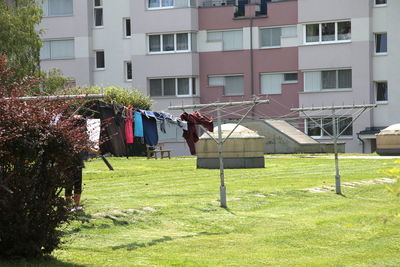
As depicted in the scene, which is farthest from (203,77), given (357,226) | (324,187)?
(357,226)

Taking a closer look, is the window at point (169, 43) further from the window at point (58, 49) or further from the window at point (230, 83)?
the window at point (58, 49)

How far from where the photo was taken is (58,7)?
221ft

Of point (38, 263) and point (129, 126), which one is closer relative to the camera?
point (38, 263)

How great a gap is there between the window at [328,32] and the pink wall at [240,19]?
1280mm

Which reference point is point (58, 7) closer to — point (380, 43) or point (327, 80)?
point (327, 80)

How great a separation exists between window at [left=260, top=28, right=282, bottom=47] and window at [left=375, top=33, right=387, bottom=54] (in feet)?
21.2

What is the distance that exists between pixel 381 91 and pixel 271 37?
27.0 ft

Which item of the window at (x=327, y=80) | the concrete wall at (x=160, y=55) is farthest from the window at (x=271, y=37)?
the concrete wall at (x=160, y=55)

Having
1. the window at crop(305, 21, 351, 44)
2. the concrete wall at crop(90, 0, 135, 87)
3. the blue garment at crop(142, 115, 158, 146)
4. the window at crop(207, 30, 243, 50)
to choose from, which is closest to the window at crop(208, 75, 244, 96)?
the window at crop(207, 30, 243, 50)

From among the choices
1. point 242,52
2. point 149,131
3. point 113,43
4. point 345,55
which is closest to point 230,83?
point 242,52

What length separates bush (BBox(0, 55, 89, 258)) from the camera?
42.8ft

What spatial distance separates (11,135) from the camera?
41.9 feet

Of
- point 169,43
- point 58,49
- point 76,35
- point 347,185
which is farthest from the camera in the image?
point 58,49

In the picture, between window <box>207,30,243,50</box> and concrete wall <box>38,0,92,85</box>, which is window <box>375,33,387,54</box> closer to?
window <box>207,30,243,50</box>
